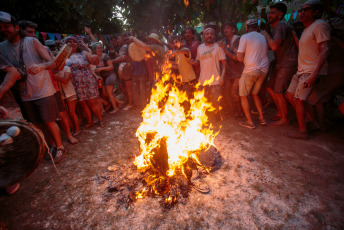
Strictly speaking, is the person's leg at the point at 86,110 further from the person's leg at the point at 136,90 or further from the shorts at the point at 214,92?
the shorts at the point at 214,92

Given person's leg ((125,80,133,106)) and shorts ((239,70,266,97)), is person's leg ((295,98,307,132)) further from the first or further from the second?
person's leg ((125,80,133,106))

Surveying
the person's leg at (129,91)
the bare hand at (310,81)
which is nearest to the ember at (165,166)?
the bare hand at (310,81)

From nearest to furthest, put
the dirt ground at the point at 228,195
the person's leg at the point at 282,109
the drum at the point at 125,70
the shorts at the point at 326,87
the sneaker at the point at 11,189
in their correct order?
the dirt ground at the point at 228,195
the sneaker at the point at 11,189
the shorts at the point at 326,87
the person's leg at the point at 282,109
the drum at the point at 125,70

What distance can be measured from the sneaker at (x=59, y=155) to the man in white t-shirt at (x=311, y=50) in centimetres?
605


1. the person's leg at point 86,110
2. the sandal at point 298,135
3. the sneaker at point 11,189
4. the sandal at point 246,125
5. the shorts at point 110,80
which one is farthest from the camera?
the shorts at point 110,80

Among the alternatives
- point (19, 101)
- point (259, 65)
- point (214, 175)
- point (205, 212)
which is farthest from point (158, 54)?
point (205, 212)

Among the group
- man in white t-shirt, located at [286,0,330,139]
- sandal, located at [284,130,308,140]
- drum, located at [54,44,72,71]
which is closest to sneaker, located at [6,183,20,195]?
drum, located at [54,44,72,71]

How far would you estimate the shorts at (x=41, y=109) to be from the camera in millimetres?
3756

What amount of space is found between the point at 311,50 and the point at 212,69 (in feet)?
7.93

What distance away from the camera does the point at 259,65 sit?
15.0 feet

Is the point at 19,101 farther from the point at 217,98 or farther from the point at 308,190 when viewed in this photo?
the point at 308,190

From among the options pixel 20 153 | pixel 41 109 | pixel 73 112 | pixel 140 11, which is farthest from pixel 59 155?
pixel 140 11

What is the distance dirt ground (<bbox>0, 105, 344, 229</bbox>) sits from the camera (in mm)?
2363

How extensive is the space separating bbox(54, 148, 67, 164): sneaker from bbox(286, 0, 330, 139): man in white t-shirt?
6051mm
